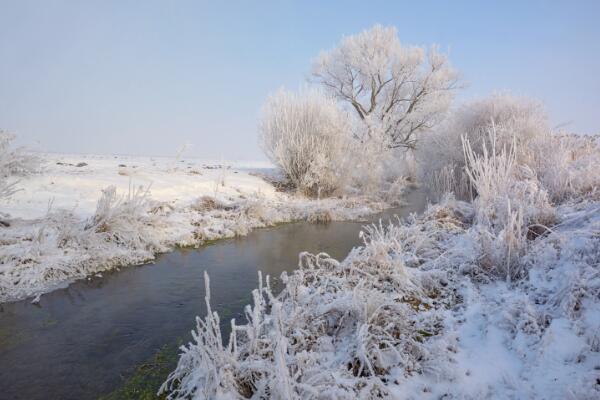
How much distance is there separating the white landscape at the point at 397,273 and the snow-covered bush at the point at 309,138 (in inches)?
84.5

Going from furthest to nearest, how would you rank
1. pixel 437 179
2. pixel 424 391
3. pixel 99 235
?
pixel 437 179 < pixel 99 235 < pixel 424 391

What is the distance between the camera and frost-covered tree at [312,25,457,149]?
61.3 feet

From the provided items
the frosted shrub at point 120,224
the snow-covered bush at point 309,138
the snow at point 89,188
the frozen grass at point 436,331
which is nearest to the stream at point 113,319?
the frosted shrub at point 120,224

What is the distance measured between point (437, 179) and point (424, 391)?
8058mm

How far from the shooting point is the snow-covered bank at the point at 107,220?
4.46 m

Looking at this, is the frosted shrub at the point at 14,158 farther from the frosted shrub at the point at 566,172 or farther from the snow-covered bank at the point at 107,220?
the frosted shrub at the point at 566,172

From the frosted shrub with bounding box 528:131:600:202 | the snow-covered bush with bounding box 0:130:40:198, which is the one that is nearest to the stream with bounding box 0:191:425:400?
the snow-covered bush with bounding box 0:130:40:198

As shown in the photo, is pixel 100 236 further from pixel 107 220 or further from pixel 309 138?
pixel 309 138

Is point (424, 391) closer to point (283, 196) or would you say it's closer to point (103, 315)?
point (103, 315)

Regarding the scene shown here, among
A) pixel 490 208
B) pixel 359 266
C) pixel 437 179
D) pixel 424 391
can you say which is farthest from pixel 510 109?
pixel 424 391

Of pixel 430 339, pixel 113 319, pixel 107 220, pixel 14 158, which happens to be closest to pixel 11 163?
pixel 14 158

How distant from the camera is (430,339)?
221cm

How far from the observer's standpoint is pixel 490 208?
13.0 ft

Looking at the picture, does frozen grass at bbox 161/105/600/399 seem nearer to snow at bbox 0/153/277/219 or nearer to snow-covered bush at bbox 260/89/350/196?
snow at bbox 0/153/277/219
